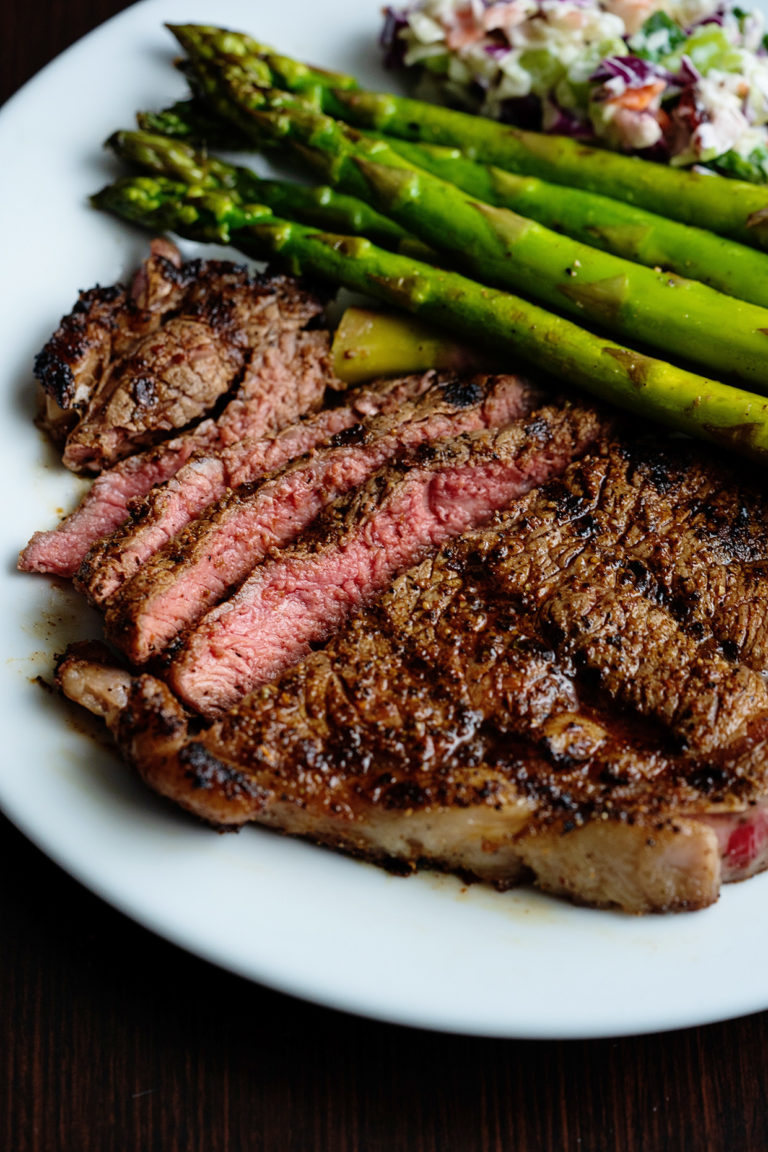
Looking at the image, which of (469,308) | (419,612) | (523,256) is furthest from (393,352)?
(419,612)

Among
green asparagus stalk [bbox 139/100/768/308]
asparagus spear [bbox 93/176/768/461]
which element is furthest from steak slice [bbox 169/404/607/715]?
green asparagus stalk [bbox 139/100/768/308]

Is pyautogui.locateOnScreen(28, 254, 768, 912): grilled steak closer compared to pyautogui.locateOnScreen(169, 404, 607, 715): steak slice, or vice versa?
pyautogui.locateOnScreen(28, 254, 768, 912): grilled steak

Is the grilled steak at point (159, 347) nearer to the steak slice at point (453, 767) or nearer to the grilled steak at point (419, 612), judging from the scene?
the grilled steak at point (419, 612)

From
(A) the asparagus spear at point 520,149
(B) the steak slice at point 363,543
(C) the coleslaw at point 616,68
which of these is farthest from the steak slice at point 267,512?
(C) the coleslaw at point 616,68

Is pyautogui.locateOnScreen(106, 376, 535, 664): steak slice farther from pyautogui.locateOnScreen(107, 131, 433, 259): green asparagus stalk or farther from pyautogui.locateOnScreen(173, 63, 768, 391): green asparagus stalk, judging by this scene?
pyautogui.locateOnScreen(107, 131, 433, 259): green asparagus stalk

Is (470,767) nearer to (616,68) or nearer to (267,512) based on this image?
(267,512)

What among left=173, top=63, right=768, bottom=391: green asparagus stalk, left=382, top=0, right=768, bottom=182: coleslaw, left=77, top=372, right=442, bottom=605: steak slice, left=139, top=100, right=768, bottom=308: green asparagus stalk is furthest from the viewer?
left=382, top=0, right=768, bottom=182: coleslaw
